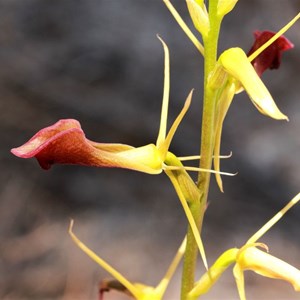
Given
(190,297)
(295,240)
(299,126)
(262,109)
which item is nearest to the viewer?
(262,109)

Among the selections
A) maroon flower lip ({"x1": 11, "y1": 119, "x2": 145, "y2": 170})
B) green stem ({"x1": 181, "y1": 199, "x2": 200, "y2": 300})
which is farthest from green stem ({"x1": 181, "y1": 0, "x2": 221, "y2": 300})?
maroon flower lip ({"x1": 11, "y1": 119, "x2": 145, "y2": 170})

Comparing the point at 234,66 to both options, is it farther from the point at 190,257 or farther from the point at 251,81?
the point at 190,257

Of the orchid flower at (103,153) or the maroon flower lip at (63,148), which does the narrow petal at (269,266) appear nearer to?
the orchid flower at (103,153)

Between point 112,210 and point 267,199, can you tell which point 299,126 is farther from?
point 112,210

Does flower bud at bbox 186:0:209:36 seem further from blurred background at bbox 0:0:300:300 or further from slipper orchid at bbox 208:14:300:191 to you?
blurred background at bbox 0:0:300:300

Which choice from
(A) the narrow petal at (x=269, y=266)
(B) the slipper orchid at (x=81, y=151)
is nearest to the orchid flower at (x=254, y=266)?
(A) the narrow petal at (x=269, y=266)

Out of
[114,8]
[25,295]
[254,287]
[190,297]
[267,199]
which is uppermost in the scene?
[190,297]

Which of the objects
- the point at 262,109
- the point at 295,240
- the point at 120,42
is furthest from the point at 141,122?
the point at 262,109
